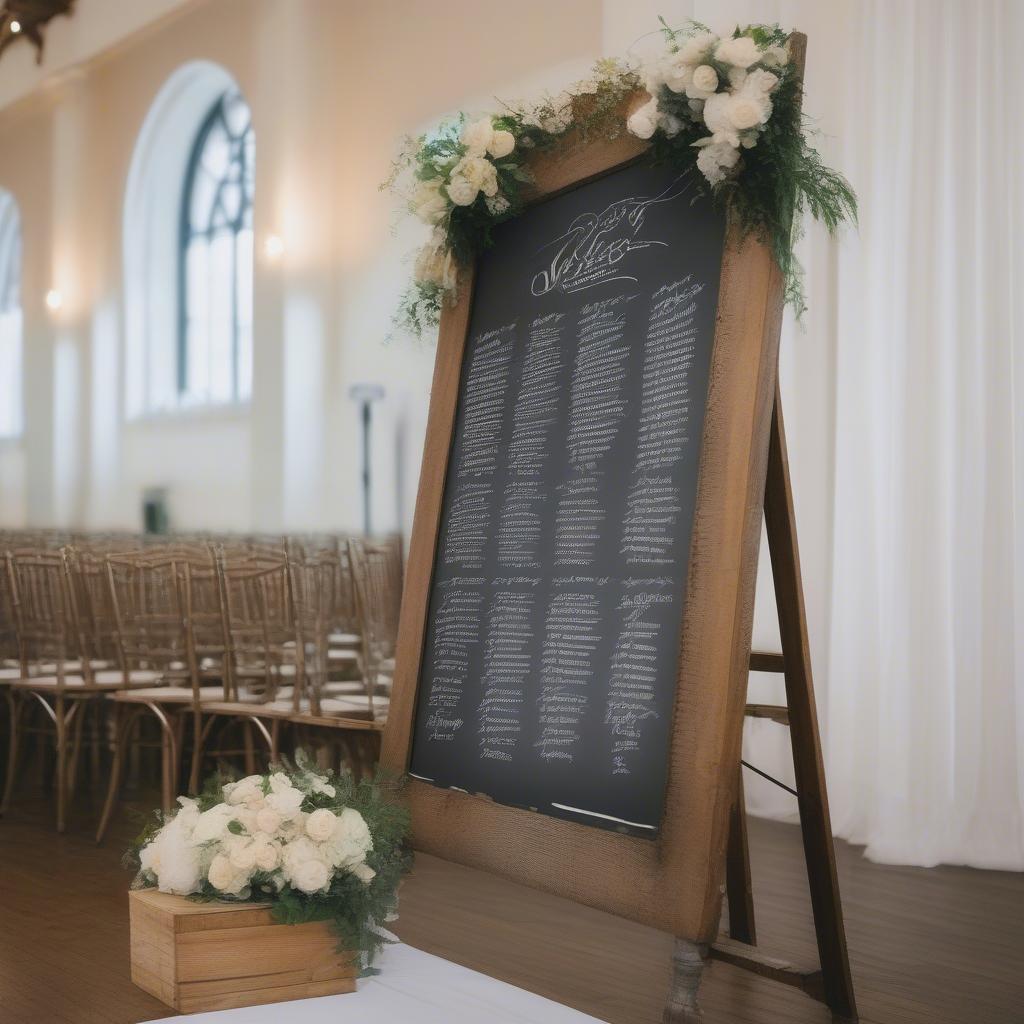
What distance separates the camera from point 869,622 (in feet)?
15.8

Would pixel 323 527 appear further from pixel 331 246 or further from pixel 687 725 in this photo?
pixel 687 725

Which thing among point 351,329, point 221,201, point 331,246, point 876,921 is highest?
point 221,201

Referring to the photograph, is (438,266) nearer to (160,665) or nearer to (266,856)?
(266,856)

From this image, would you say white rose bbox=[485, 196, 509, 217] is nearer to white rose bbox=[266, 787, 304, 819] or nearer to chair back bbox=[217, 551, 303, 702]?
white rose bbox=[266, 787, 304, 819]

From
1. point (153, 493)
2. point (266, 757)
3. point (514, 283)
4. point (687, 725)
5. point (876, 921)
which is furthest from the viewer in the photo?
point (153, 493)

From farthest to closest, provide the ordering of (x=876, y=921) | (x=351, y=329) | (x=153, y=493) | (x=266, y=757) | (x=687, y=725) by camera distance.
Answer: (x=153, y=493) < (x=351, y=329) < (x=266, y=757) < (x=876, y=921) < (x=687, y=725)

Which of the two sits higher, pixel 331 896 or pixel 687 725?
pixel 687 725

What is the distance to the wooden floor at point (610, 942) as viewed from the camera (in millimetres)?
2979

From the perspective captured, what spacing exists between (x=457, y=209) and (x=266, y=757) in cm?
325

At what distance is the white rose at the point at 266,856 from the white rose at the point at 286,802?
7 cm

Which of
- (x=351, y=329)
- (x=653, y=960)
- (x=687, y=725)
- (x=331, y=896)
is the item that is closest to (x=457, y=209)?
(x=687, y=725)

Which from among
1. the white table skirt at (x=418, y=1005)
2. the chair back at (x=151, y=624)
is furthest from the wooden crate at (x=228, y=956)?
the chair back at (x=151, y=624)

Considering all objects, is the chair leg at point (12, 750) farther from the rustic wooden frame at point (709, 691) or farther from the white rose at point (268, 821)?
the rustic wooden frame at point (709, 691)

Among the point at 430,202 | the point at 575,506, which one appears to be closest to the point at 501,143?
the point at 430,202
